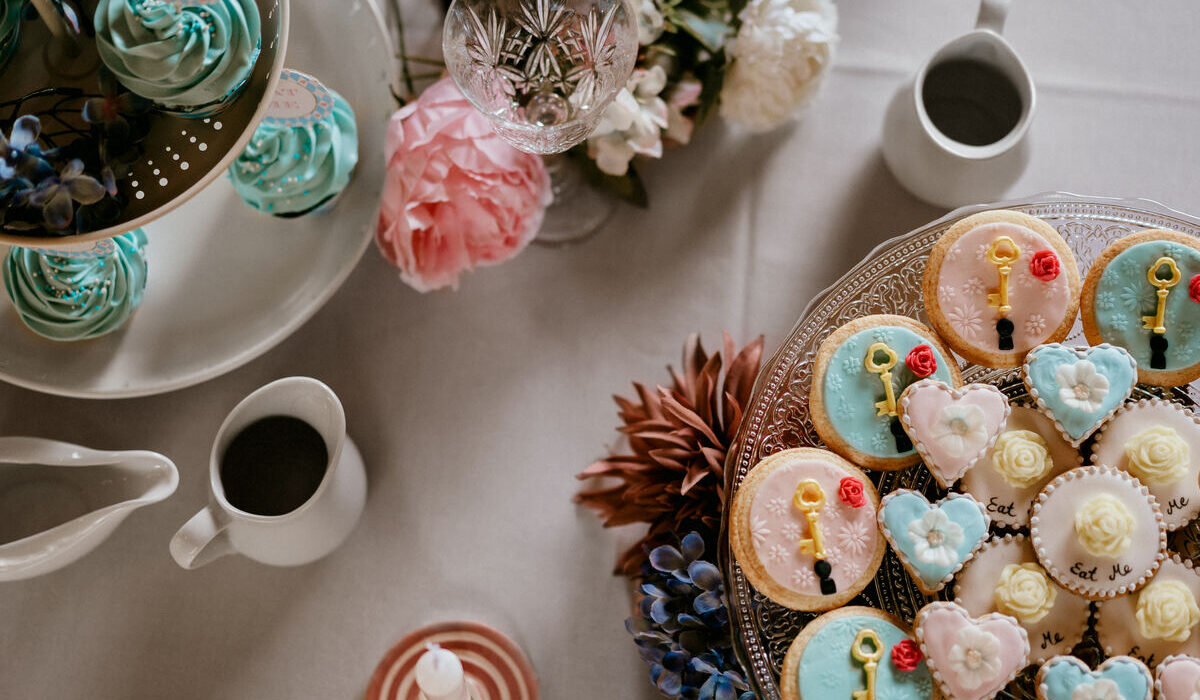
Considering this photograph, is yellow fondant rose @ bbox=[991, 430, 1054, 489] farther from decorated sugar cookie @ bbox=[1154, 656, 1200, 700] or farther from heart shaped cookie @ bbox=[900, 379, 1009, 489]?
decorated sugar cookie @ bbox=[1154, 656, 1200, 700]

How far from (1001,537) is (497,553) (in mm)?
422

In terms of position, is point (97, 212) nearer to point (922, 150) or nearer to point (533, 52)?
point (533, 52)

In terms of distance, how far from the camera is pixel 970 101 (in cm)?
79

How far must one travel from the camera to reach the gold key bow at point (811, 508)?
0.60 m

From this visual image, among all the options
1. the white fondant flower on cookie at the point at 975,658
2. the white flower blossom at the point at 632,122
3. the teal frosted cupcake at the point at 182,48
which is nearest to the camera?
the teal frosted cupcake at the point at 182,48

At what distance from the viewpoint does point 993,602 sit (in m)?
0.62

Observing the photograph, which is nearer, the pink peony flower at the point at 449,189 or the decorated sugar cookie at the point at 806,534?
the decorated sugar cookie at the point at 806,534

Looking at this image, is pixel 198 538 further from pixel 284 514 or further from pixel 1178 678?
A: pixel 1178 678

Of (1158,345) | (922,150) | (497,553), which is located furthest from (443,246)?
(1158,345)

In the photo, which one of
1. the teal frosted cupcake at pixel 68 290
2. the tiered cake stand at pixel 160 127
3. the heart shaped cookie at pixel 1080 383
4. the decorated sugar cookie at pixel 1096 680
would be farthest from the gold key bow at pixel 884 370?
the teal frosted cupcake at pixel 68 290

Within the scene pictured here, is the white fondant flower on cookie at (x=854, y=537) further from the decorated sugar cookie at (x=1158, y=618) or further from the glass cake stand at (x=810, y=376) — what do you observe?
the decorated sugar cookie at (x=1158, y=618)

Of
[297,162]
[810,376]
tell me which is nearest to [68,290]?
[297,162]

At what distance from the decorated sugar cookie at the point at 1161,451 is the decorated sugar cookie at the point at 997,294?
0.08 meters

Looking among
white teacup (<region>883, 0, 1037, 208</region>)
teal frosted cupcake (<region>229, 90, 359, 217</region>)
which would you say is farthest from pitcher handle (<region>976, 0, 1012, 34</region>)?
teal frosted cupcake (<region>229, 90, 359, 217</region>)
